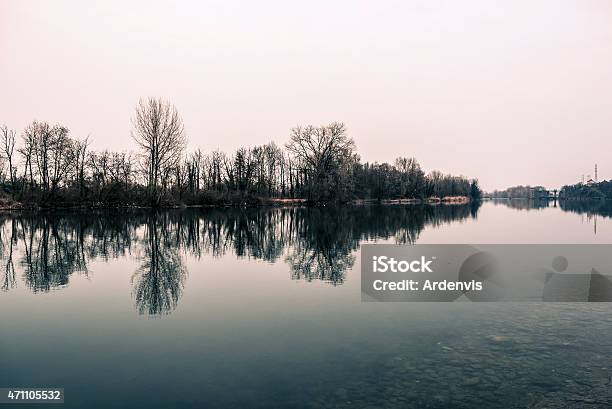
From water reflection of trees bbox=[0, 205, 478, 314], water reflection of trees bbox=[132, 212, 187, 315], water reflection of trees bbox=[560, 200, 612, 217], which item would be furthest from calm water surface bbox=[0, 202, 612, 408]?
water reflection of trees bbox=[560, 200, 612, 217]

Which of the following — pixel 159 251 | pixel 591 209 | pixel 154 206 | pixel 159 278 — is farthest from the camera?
pixel 591 209

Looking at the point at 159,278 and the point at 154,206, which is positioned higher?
the point at 154,206

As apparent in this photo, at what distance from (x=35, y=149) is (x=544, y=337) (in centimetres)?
7982

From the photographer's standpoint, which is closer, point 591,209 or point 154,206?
point 154,206

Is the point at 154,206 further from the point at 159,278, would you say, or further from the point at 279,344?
the point at 279,344

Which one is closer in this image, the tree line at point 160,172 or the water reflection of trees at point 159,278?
the water reflection of trees at point 159,278

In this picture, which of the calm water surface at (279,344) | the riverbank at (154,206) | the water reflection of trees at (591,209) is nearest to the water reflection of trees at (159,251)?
the calm water surface at (279,344)

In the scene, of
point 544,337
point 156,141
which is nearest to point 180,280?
point 544,337

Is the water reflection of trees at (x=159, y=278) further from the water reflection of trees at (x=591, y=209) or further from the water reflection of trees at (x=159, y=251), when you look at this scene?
the water reflection of trees at (x=591, y=209)

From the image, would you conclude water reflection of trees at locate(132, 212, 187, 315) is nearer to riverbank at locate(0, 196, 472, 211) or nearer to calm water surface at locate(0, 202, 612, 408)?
calm water surface at locate(0, 202, 612, 408)

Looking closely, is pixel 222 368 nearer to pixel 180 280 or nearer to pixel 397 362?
pixel 397 362

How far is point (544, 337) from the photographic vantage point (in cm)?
875

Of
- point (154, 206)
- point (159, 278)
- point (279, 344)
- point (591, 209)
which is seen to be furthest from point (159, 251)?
point (591, 209)

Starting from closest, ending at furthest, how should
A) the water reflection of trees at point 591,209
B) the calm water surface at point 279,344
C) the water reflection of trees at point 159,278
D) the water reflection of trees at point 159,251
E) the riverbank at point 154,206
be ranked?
1. the calm water surface at point 279,344
2. the water reflection of trees at point 159,278
3. the water reflection of trees at point 159,251
4. the riverbank at point 154,206
5. the water reflection of trees at point 591,209
